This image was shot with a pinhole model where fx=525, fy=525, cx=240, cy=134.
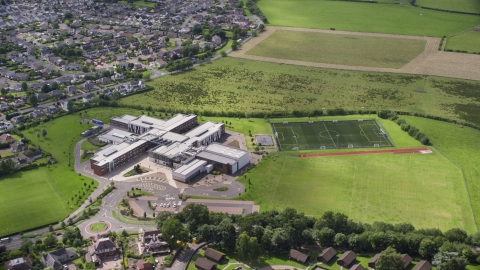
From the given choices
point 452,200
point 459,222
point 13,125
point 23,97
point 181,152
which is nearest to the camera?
point 459,222

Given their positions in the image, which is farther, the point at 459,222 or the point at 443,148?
the point at 443,148

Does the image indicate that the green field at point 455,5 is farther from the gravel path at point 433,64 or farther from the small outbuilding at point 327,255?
the small outbuilding at point 327,255

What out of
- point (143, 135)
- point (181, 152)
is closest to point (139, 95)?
point (143, 135)

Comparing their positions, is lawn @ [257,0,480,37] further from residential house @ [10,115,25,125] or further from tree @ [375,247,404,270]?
tree @ [375,247,404,270]

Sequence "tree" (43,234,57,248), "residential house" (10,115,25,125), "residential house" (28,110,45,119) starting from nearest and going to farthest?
"tree" (43,234,57,248) < "residential house" (10,115,25,125) < "residential house" (28,110,45,119)

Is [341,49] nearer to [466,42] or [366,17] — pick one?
[466,42]

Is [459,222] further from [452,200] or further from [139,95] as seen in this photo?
[139,95]

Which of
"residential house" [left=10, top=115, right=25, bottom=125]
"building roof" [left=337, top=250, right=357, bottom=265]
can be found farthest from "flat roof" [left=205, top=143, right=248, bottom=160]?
"residential house" [left=10, top=115, right=25, bottom=125]
